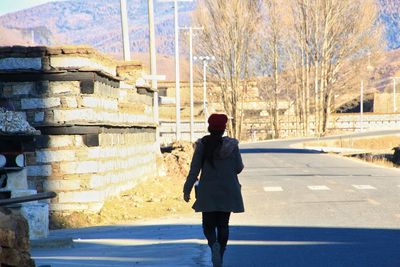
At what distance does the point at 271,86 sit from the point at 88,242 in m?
76.4

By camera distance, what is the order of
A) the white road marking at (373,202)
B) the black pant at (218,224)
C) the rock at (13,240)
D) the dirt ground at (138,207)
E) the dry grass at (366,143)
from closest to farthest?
the rock at (13,240) → the black pant at (218,224) → the dirt ground at (138,207) → the white road marking at (373,202) → the dry grass at (366,143)

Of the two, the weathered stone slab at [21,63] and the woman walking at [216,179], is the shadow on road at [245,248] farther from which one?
the weathered stone slab at [21,63]

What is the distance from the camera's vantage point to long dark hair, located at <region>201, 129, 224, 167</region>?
1045 centimetres

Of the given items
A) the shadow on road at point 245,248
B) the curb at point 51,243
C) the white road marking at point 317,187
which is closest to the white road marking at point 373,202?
the white road marking at point 317,187

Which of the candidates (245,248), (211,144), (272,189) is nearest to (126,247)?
(245,248)

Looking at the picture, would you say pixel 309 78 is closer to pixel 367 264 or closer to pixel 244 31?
pixel 244 31

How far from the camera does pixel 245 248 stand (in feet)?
40.9

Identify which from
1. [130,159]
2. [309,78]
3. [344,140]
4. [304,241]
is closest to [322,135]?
[309,78]

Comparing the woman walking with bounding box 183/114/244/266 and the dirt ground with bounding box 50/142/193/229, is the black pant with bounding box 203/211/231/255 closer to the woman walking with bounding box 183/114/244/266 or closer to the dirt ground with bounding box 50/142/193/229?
the woman walking with bounding box 183/114/244/266

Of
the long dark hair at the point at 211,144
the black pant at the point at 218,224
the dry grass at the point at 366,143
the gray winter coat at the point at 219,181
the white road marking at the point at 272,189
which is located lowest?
the dry grass at the point at 366,143

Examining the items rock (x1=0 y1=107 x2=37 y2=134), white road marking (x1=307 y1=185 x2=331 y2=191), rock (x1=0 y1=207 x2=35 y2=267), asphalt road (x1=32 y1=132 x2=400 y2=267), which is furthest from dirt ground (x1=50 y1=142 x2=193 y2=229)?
rock (x1=0 y1=207 x2=35 y2=267)

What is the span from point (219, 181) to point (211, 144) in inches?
16.2

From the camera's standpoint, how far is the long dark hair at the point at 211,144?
10445 millimetres

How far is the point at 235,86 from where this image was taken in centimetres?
7931
